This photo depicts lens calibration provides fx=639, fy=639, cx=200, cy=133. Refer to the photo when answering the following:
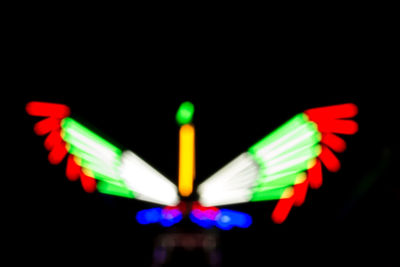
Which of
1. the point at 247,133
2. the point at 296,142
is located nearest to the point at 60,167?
the point at 247,133

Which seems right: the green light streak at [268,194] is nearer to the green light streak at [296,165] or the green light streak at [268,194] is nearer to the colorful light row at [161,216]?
the green light streak at [296,165]

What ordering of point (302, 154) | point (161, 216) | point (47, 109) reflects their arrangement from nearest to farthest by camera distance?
point (302, 154), point (161, 216), point (47, 109)

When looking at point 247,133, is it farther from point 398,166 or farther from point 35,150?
point 35,150

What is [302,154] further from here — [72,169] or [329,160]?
[72,169]

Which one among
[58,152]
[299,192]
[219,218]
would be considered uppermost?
[58,152]

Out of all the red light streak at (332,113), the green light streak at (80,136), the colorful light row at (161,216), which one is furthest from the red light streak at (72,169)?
the red light streak at (332,113)

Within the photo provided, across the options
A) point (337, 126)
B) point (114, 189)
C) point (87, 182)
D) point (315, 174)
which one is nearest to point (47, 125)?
point (87, 182)
